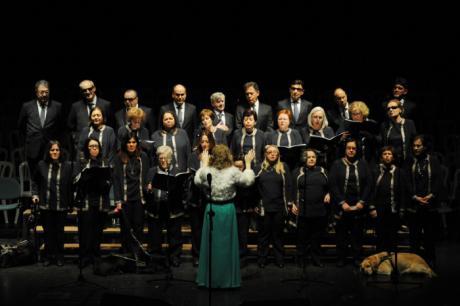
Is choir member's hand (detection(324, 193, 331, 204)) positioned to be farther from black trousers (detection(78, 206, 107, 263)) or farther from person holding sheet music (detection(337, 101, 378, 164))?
black trousers (detection(78, 206, 107, 263))

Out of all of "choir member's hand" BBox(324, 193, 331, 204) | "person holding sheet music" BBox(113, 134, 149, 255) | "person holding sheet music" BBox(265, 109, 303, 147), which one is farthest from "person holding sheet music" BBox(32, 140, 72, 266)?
"choir member's hand" BBox(324, 193, 331, 204)

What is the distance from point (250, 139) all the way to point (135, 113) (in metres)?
1.41

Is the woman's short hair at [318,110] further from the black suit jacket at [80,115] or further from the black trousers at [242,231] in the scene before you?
the black suit jacket at [80,115]

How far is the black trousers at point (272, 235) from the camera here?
7.92m

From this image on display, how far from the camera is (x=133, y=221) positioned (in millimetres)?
7844

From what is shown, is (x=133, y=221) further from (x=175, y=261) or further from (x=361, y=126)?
(x=361, y=126)

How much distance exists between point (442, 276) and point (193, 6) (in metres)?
5.37

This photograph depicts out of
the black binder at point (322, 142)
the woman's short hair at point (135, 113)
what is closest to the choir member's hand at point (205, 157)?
the woman's short hair at point (135, 113)

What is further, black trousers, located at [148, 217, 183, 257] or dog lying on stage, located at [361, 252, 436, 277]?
black trousers, located at [148, 217, 183, 257]

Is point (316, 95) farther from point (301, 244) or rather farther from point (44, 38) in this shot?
point (44, 38)

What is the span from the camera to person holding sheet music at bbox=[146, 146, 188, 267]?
25.2 ft

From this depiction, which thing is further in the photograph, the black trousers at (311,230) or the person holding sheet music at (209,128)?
the person holding sheet music at (209,128)

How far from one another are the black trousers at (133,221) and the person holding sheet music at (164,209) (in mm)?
102

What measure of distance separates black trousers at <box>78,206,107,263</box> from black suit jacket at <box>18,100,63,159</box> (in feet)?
4.55
